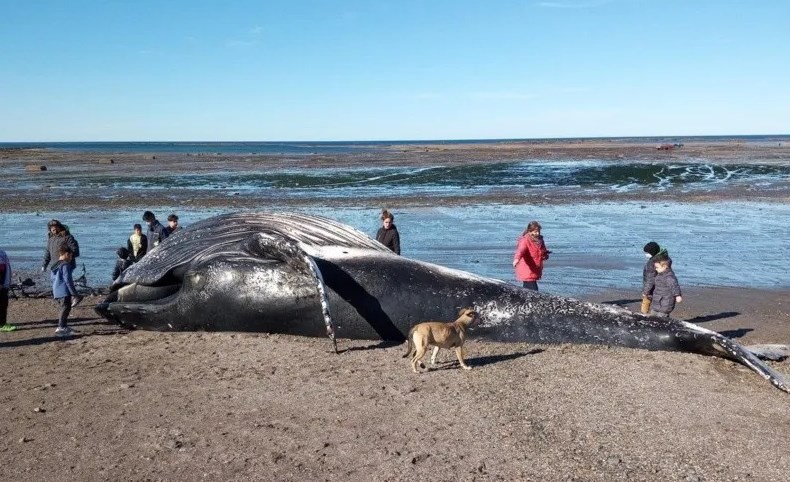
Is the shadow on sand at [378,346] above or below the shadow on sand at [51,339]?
above

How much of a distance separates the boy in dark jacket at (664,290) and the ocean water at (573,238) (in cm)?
278

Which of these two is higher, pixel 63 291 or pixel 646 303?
pixel 63 291

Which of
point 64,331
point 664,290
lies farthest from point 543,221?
point 64,331

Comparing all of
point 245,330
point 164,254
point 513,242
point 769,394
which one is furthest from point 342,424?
point 513,242

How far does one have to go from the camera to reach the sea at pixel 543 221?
47.5 ft

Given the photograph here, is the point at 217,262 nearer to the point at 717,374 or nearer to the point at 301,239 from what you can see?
the point at 301,239

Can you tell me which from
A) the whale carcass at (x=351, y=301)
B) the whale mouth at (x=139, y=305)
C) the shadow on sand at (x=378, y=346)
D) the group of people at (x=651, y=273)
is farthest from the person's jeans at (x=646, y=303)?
the whale mouth at (x=139, y=305)

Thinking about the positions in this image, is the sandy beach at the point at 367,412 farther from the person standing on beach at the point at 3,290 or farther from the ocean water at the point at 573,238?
the ocean water at the point at 573,238

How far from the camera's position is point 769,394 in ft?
22.3

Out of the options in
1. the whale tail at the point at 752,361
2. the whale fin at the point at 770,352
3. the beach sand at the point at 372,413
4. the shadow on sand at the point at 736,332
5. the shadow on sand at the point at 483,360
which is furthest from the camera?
the shadow on sand at the point at 736,332

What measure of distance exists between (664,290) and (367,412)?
5067 mm

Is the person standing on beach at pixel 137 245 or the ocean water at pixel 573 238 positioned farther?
the ocean water at pixel 573 238

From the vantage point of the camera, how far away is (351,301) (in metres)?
8.82

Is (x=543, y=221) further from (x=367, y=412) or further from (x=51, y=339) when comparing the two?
(x=367, y=412)
